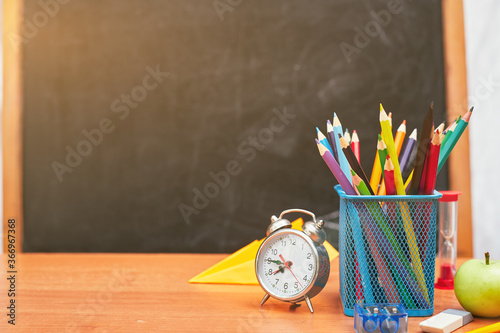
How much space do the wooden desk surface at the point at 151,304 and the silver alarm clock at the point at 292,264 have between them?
0.03 m

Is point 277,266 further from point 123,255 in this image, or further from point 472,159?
point 472,159

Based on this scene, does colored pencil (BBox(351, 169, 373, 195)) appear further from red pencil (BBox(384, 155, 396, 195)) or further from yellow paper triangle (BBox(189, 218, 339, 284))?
yellow paper triangle (BBox(189, 218, 339, 284))

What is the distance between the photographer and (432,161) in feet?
2.40

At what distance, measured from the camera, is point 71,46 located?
127cm

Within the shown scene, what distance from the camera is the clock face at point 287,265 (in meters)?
0.76

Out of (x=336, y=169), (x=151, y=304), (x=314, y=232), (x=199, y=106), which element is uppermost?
(x=199, y=106)

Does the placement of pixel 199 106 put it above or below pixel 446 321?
above

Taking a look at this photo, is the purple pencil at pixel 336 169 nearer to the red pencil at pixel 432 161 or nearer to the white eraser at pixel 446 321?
the red pencil at pixel 432 161

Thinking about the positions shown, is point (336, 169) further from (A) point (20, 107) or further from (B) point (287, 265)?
(A) point (20, 107)

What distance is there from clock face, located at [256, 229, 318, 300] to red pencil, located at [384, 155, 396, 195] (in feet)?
0.47

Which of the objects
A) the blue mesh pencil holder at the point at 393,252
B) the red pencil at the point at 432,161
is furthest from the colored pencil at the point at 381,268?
the red pencil at the point at 432,161

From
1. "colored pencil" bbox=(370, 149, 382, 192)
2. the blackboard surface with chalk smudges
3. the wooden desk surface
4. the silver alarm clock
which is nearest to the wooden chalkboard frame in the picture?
the blackboard surface with chalk smudges

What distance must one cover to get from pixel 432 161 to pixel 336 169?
5.5 inches

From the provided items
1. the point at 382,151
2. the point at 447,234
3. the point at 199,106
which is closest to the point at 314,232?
the point at 382,151
